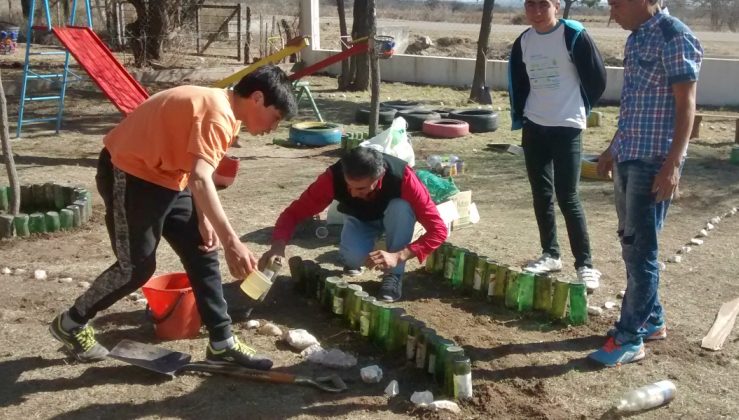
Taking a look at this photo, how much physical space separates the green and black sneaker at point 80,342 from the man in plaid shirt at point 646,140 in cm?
242

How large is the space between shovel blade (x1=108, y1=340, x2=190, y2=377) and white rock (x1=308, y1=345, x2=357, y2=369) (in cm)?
62

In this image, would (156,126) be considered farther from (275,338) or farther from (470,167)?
(470,167)

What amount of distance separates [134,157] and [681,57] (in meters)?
2.39

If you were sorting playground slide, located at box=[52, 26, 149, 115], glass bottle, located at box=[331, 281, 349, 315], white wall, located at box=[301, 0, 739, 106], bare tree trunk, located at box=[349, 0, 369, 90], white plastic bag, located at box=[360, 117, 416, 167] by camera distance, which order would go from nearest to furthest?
1. glass bottle, located at box=[331, 281, 349, 315]
2. white plastic bag, located at box=[360, 117, 416, 167]
3. playground slide, located at box=[52, 26, 149, 115]
4. white wall, located at box=[301, 0, 739, 106]
5. bare tree trunk, located at box=[349, 0, 369, 90]

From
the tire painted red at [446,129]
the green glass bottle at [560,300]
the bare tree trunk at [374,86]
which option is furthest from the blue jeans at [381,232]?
the tire painted red at [446,129]

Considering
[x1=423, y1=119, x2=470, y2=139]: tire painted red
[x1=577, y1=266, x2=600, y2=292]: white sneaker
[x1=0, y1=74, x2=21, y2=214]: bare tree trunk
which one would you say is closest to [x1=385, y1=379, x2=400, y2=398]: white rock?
[x1=577, y1=266, x2=600, y2=292]: white sneaker

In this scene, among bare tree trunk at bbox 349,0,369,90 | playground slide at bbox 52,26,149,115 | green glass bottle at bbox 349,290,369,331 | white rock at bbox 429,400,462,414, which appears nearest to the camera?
white rock at bbox 429,400,462,414

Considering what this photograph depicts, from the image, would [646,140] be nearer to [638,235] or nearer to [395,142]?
[638,235]

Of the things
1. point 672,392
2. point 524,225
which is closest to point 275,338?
point 672,392

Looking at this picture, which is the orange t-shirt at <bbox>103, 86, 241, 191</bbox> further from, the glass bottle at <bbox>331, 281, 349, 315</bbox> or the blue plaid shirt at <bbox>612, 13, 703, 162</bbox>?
the blue plaid shirt at <bbox>612, 13, 703, 162</bbox>

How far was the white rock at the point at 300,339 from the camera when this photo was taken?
410 centimetres

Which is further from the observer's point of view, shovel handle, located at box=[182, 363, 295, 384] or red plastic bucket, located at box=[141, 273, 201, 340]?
red plastic bucket, located at box=[141, 273, 201, 340]

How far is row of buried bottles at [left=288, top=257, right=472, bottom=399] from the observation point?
3568mm

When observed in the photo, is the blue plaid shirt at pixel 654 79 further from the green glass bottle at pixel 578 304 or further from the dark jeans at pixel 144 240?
the dark jeans at pixel 144 240
